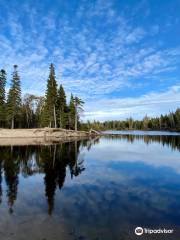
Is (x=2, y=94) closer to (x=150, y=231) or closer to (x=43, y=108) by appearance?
(x=43, y=108)

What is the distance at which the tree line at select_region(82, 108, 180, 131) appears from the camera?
134m

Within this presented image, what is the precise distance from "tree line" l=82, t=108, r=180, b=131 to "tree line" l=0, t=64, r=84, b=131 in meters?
46.3

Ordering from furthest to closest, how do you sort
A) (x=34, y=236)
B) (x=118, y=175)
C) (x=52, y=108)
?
(x=52, y=108)
(x=118, y=175)
(x=34, y=236)

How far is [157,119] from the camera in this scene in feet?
545

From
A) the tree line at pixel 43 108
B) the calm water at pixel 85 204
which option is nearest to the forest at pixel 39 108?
the tree line at pixel 43 108

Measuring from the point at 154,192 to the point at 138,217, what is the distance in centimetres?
352

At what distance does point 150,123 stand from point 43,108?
123399 mm

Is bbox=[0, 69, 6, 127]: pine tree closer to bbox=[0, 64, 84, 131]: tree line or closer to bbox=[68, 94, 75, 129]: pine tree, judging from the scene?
bbox=[0, 64, 84, 131]: tree line

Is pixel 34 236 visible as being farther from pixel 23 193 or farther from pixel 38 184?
pixel 38 184

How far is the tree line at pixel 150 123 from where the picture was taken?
134 m

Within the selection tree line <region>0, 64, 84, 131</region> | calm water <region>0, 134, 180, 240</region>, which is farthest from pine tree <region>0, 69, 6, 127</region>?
calm water <region>0, 134, 180, 240</region>

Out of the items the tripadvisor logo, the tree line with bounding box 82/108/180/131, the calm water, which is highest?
the tree line with bounding box 82/108/180/131

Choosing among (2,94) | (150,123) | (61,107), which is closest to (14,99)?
→ (2,94)

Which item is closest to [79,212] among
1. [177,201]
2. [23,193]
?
[23,193]
